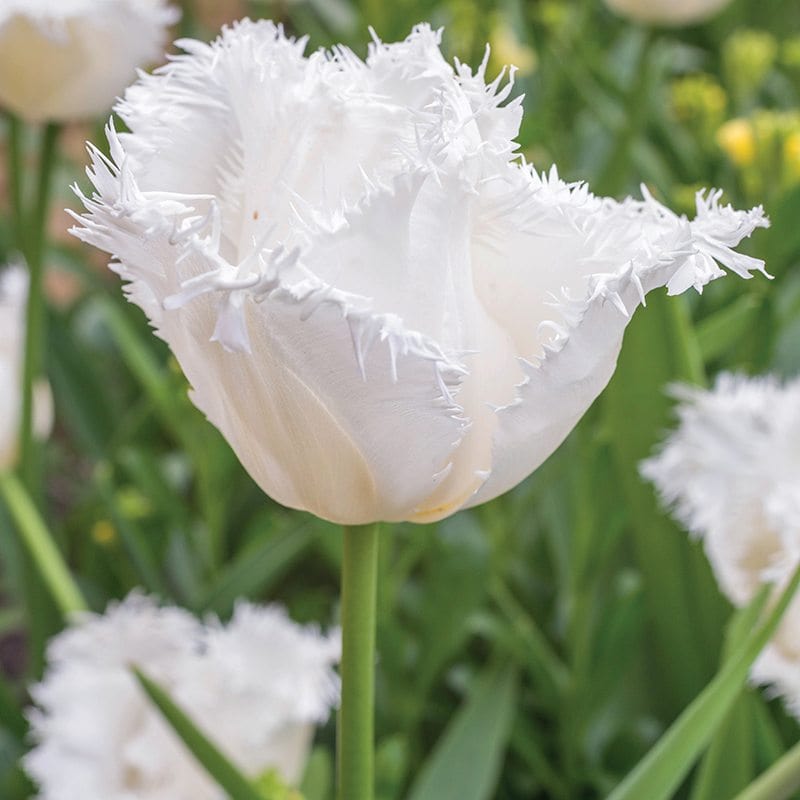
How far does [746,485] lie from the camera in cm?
48

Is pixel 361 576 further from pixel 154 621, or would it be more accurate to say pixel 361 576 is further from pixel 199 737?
pixel 154 621

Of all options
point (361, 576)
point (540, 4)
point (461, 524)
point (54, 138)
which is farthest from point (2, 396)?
point (540, 4)

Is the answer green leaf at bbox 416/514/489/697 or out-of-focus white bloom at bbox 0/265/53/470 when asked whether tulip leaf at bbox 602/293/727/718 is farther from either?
out-of-focus white bloom at bbox 0/265/53/470

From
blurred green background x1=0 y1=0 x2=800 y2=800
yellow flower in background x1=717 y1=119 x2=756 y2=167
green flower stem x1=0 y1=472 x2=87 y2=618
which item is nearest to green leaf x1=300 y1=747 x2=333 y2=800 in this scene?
blurred green background x1=0 y1=0 x2=800 y2=800

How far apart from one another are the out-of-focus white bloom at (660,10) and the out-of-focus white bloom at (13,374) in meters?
0.45

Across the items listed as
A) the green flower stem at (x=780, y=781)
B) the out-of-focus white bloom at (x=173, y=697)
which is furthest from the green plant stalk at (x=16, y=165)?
the green flower stem at (x=780, y=781)

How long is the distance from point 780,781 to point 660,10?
2.14 ft

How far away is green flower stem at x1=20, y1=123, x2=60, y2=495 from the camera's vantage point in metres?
0.53

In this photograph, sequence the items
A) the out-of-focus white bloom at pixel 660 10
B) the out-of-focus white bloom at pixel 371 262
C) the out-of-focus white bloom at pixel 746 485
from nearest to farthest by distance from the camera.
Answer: the out-of-focus white bloom at pixel 371 262 < the out-of-focus white bloom at pixel 746 485 < the out-of-focus white bloom at pixel 660 10

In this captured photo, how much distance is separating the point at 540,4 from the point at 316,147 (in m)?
1.06

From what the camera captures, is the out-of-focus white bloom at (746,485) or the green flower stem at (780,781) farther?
the out-of-focus white bloom at (746,485)

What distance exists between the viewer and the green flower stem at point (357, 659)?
0.91 feet

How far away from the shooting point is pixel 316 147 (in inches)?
10.7

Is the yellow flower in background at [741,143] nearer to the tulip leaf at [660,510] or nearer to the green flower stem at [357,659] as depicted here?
the tulip leaf at [660,510]
